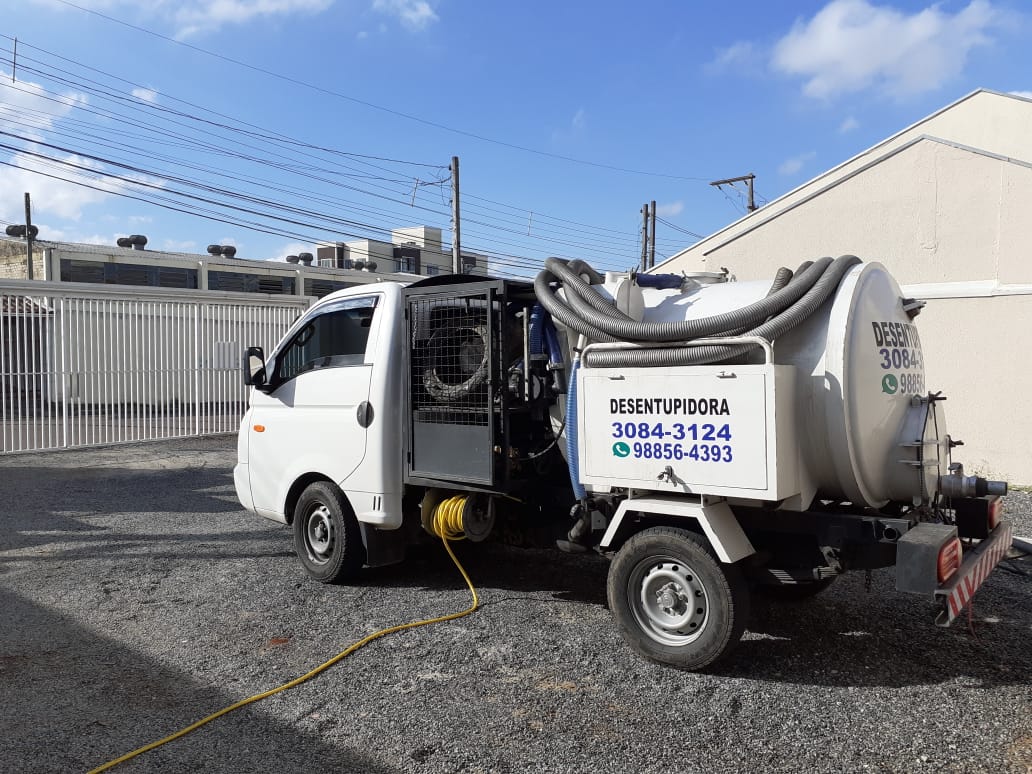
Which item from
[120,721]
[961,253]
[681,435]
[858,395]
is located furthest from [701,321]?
[961,253]

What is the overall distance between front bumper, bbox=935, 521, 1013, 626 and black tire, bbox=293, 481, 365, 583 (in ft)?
13.2

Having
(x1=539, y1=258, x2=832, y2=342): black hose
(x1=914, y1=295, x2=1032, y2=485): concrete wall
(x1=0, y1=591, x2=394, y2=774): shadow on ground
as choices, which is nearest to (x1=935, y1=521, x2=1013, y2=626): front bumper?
(x1=539, y1=258, x2=832, y2=342): black hose

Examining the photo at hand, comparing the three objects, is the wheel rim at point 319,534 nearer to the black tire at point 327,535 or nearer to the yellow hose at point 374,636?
the black tire at point 327,535

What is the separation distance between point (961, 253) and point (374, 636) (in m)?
9.52

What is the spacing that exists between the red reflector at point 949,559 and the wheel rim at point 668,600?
1.19 meters

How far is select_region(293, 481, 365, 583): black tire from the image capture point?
20.5 ft

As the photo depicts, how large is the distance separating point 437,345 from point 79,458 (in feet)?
34.5

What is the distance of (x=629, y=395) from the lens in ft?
15.5

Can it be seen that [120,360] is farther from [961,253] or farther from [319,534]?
[961,253]

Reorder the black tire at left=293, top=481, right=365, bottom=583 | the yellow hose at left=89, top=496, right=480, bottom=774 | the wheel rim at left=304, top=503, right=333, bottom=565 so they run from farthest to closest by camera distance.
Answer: the wheel rim at left=304, top=503, right=333, bottom=565
the black tire at left=293, top=481, right=365, bottom=583
the yellow hose at left=89, top=496, right=480, bottom=774

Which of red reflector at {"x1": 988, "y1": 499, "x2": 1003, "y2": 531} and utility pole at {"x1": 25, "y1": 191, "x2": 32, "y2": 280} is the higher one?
utility pole at {"x1": 25, "y1": 191, "x2": 32, "y2": 280}

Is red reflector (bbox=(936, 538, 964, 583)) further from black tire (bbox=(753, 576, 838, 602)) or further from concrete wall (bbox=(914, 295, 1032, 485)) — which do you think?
concrete wall (bbox=(914, 295, 1032, 485))

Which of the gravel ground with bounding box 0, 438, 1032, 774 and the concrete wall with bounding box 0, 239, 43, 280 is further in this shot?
the concrete wall with bounding box 0, 239, 43, 280

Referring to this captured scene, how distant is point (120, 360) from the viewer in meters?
15.4
